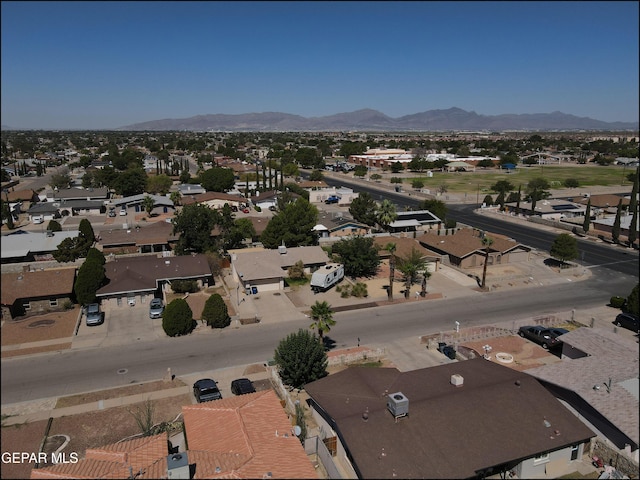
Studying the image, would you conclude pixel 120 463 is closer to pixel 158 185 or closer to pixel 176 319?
pixel 176 319

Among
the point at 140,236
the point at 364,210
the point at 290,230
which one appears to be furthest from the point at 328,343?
the point at 364,210

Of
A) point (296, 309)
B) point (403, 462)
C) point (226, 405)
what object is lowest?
point (296, 309)

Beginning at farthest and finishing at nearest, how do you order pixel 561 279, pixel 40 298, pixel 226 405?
1. pixel 561 279
2. pixel 40 298
3. pixel 226 405

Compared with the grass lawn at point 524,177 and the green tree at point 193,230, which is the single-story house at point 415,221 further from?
the grass lawn at point 524,177

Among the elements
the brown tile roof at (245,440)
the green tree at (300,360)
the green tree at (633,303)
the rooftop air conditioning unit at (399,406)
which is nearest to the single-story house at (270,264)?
the green tree at (300,360)

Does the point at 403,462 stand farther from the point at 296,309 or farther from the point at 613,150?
the point at 613,150

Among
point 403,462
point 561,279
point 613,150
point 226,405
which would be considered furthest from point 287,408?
point 613,150
